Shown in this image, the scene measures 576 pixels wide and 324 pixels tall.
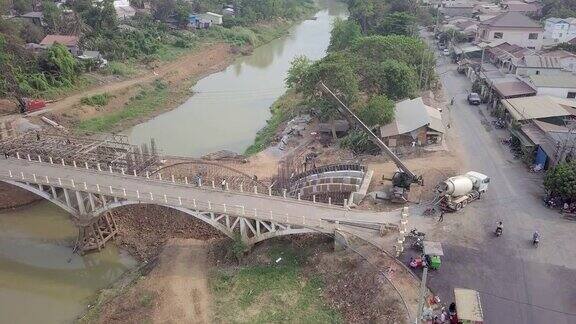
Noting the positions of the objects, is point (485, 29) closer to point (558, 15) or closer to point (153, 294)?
point (558, 15)

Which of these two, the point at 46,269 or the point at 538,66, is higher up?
the point at 538,66

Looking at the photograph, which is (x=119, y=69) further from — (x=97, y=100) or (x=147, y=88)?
(x=97, y=100)

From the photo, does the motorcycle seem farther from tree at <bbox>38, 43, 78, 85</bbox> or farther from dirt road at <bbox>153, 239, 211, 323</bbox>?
tree at <bbox>38, 43, 78, 85</bbox>

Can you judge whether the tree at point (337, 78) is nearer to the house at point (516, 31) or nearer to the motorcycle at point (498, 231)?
the motorcycle at point (498, 231)

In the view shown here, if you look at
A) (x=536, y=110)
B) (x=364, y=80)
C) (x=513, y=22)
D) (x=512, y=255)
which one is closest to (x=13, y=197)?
(x=364, y=80)

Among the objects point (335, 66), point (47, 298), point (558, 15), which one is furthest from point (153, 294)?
point (558, 15)

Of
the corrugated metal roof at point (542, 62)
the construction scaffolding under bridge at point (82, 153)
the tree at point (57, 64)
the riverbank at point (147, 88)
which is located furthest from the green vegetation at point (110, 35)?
the corrugated metal roof at point (542, 62)

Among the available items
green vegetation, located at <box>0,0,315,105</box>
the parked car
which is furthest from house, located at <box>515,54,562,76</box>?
green vegetation, located at <box>0,0,315,105</box>
